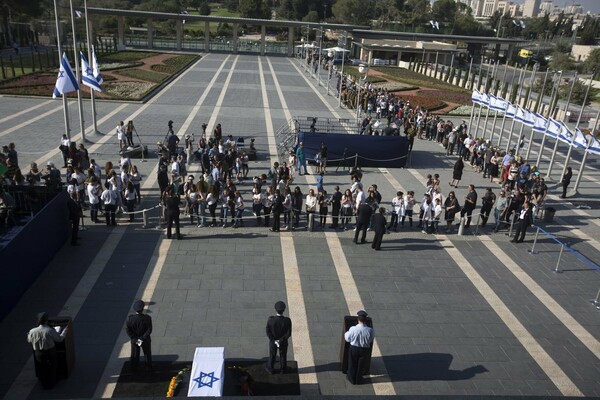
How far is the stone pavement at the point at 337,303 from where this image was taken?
29.3 ft

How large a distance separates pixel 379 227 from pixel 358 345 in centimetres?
569

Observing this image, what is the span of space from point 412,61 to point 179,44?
1285 inches

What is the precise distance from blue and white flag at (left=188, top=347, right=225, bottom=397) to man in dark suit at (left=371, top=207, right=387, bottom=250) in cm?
691

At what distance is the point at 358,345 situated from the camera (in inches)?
325

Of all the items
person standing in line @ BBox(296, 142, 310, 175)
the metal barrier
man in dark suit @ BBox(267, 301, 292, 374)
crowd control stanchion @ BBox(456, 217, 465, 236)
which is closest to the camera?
man in dark suit @ BBox(267, 301, 292, 374)

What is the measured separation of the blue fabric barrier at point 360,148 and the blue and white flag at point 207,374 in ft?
47.4

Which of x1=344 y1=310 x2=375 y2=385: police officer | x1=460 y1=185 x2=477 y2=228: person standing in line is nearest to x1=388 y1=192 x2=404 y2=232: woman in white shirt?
x1=460 y1=185 x2=477 y2=228: person standing in line

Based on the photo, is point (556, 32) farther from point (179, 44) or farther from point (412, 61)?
point (179, 44)

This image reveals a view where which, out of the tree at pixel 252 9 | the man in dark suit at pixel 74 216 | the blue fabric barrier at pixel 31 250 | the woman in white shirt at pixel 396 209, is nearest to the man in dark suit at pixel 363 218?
the woman in white shirt at pixel 396 209

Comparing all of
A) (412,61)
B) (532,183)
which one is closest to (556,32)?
(412,61)

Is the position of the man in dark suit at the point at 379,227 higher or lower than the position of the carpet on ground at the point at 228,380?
higher

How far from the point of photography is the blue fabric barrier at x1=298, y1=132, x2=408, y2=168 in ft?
70.0

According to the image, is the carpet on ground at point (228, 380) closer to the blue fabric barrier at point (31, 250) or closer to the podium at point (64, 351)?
the podium at point (64, 351)

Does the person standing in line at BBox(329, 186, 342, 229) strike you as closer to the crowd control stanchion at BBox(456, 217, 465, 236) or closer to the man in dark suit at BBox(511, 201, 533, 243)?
the crowd control stanchion at BBox(456, 217, 465, 236)
